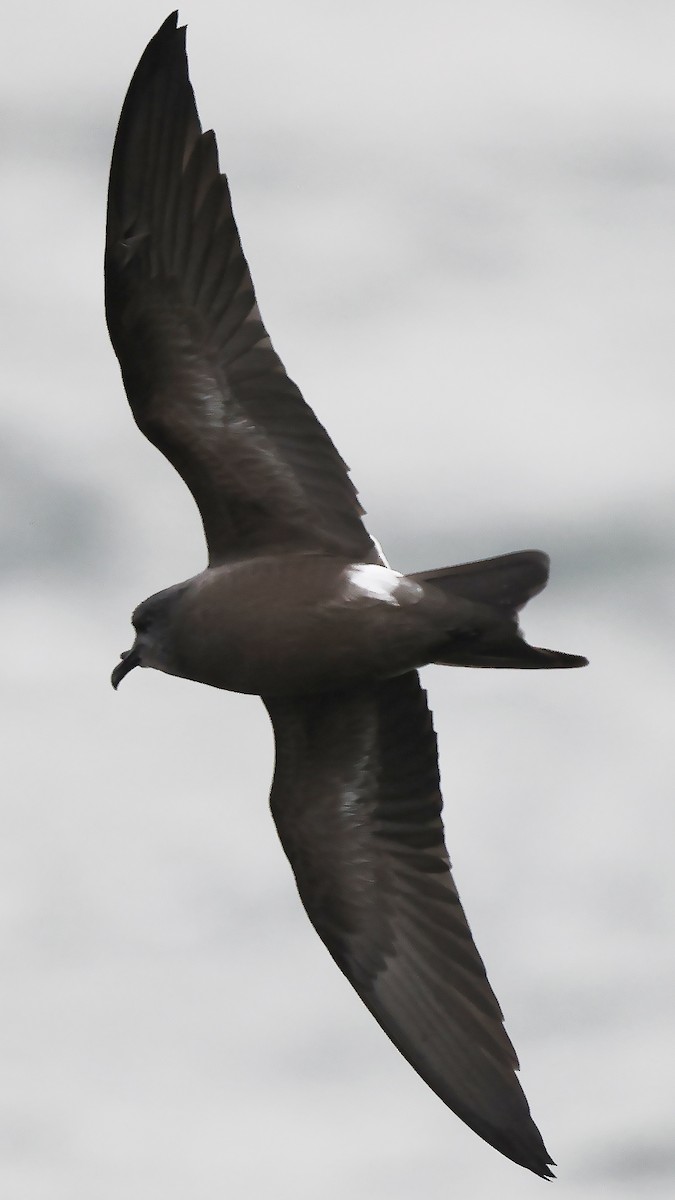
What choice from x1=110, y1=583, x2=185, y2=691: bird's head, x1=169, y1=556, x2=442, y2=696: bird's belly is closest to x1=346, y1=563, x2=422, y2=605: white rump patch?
x1=169, y1=556, x2=442, y2=696: bird's belly

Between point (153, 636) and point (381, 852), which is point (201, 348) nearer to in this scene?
point (153, 636)

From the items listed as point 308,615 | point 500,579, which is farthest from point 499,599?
point 308,615

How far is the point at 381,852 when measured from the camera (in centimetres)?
1075

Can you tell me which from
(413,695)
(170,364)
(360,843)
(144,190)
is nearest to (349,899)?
(360,843)

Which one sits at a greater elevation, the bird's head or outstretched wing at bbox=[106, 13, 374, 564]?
outstretched wing at bbox=[106, 13, 374, 564]

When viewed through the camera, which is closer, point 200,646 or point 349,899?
point 200,646

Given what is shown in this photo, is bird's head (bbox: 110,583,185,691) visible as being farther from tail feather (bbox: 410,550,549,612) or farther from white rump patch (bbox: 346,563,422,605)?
tail feather (bbox: 410,550,549,612)

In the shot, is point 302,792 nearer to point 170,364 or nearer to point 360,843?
point 360,843

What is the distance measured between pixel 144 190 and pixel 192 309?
57 centimetres

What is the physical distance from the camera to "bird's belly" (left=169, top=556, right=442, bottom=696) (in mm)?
9602

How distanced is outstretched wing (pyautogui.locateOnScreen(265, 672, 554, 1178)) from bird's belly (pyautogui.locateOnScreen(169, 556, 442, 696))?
75 centimetres

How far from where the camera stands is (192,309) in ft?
32.3

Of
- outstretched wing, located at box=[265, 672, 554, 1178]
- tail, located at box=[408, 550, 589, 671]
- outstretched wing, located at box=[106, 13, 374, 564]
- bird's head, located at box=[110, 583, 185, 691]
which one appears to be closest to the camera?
tail, located at box=[408, 550, 589, 671]

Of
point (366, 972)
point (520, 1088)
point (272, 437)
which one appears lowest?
point (520, 1088)
